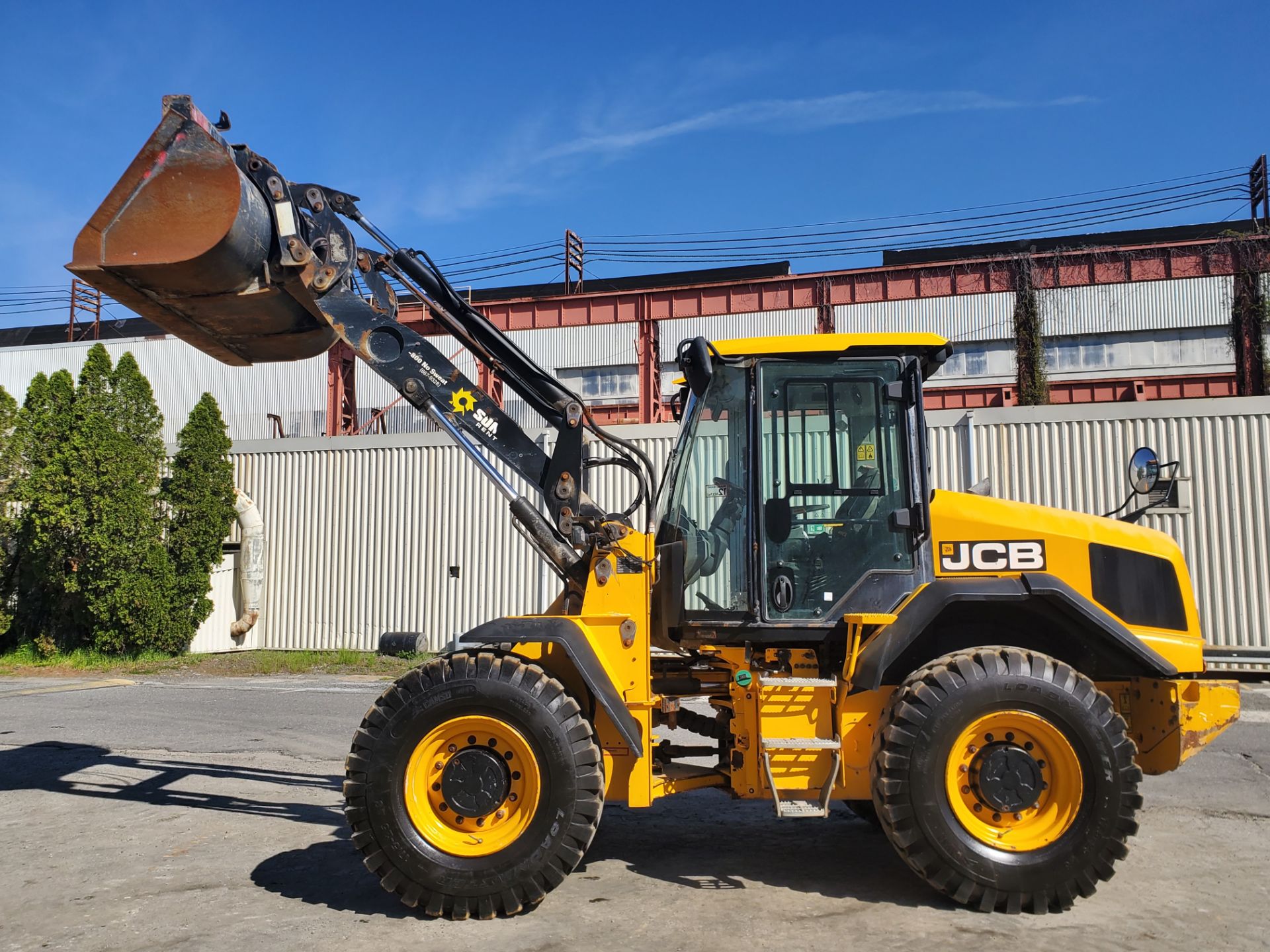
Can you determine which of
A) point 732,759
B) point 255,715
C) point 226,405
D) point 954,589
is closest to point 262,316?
point 732,759

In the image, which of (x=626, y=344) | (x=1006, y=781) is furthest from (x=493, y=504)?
(x=626, y=344)

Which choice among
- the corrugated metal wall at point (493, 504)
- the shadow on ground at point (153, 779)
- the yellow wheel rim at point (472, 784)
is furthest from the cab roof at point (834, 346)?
the corrugated metal wall at point (493, 504)

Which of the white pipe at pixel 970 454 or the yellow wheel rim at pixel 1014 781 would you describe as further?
the white pipe at pixel 970 454

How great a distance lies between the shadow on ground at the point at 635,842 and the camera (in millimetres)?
4961

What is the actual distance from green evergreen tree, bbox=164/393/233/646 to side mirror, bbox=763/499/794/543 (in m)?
15.7

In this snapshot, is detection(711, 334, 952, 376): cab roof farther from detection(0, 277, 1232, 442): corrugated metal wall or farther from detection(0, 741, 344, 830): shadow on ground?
detection(0, 277, 1232, 442): corrugated metal wall

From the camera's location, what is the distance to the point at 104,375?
18.0 metres

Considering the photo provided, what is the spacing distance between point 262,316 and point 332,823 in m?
3.21

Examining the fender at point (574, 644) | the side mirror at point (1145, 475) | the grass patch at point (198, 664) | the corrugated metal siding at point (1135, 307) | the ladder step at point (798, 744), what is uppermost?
the corrugated metal siding at point (1135, 307)

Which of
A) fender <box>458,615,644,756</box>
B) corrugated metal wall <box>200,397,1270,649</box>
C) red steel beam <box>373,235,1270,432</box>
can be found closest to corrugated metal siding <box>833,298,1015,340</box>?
red steel beam <box>373,235,1270,432</box>

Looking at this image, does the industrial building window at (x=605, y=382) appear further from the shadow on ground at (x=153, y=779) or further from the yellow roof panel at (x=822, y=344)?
the yellow roof panel at (x=822, y=344)

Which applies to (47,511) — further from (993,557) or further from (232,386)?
(232,386)

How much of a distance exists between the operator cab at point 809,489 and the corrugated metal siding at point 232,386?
1392 inches

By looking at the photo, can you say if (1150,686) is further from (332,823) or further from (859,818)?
(332,823)
